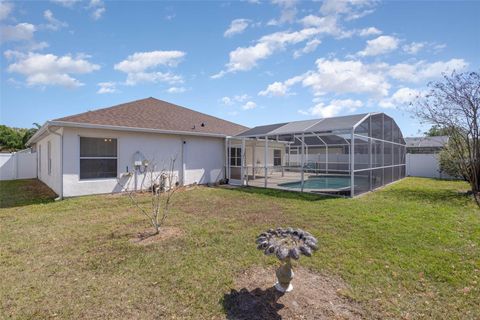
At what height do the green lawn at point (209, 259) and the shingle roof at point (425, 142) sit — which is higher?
the shingle roof at point (425, 142)

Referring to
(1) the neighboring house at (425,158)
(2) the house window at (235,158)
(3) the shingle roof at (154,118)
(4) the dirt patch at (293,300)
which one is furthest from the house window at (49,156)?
(1) the neighboring house at (425,158)

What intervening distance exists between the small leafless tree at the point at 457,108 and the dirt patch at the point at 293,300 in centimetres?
839

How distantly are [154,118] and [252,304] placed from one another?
10861 millimetres

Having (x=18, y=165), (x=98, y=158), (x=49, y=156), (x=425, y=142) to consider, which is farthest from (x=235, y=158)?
(x=425, y=142)

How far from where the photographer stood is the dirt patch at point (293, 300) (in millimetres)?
2705

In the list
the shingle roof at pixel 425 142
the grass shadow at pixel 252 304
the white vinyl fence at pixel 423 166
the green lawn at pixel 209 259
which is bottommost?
the grass shadow at pixel 252 304

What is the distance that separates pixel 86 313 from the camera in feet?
8.89

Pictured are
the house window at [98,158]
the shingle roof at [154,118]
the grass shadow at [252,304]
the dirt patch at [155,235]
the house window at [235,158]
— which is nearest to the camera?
the grass shadow at [252,304]

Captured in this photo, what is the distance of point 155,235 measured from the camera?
16.9 feet

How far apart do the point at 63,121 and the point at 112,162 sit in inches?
87.9

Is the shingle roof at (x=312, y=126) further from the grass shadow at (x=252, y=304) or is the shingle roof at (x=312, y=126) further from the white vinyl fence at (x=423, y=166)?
the white vinyl fence at (x=423, y=166)

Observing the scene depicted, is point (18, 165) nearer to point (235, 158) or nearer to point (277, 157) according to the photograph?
point (235, 158)

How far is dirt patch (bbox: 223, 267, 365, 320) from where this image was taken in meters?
2.71

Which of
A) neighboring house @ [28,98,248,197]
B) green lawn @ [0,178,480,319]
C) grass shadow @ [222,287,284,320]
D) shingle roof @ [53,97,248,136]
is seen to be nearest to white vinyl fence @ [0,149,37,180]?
neighboring house @ [28,98,248,197]
